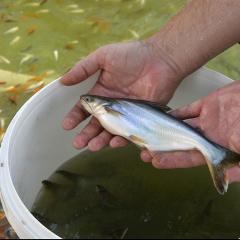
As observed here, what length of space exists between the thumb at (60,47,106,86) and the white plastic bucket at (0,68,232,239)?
0.32ft

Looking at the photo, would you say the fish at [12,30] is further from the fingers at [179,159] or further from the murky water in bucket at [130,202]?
the fingers at [179,159]

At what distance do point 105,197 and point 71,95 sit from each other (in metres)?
0.82

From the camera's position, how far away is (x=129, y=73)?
254 cm

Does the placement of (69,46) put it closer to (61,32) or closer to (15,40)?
(61,32)

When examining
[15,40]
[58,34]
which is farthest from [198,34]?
[15,40]

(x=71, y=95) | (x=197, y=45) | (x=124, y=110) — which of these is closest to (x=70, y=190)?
(x=71, y=95)

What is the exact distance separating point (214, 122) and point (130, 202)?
88cm

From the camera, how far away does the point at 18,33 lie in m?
4.25

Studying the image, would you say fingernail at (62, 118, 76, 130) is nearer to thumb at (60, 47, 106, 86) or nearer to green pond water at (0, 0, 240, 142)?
thumb at (60, 47, 106, 86)

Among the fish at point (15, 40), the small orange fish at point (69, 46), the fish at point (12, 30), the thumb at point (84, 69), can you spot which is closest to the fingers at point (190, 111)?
the thumb at point (84, 69)

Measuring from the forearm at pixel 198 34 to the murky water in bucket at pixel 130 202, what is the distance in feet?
2.95

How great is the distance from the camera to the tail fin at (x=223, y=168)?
198 centimetres

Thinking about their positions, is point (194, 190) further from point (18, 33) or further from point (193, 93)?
point (18, 33)

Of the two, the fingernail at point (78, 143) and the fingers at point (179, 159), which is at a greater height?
the fingernail at point (78, 143)
